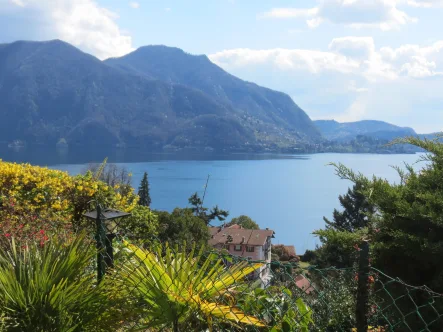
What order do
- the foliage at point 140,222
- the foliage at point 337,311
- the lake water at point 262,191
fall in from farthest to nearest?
the lake water at point 262,191, the foliage at point 140,222, the foliage at point 337,311

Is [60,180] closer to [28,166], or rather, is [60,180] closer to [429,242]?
[28,166]

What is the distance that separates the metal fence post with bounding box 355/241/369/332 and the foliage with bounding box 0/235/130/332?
1.01 metres

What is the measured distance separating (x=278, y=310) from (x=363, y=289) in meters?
0.56

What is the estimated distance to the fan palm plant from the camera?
1.74 m

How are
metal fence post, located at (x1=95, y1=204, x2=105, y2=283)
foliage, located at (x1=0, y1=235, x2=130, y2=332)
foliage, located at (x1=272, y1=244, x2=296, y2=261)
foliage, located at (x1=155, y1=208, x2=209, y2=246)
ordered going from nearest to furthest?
foliage, located at (x1=0, y1=235, x2=130, y2=332)
metal fence post, located at (x1=95, y1=204, x2=105, y2=283)
foliage, located at (x1=155, y1=208, x2=209, y2=246)
foliage, located at (x1=272, y1=244, x2=296, y2=261)

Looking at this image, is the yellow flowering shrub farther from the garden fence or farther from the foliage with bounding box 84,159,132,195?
the garden fence

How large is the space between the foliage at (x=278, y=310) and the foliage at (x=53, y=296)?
1.93ft

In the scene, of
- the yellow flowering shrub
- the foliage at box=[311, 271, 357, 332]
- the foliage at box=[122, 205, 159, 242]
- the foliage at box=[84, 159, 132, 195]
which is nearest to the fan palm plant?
the foliage at box=[311, 271, 357, 332]

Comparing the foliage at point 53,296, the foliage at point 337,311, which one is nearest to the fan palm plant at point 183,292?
the foliage at point 53,296

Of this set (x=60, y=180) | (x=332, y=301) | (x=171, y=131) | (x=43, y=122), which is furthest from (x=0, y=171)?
(x=43, y=122)

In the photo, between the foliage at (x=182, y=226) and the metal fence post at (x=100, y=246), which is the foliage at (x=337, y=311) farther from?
the foliage at (x=182, y=226)

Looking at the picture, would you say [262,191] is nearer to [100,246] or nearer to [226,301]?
[100,246]

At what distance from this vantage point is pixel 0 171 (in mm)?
5070

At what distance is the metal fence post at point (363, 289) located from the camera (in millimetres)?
1363
